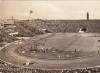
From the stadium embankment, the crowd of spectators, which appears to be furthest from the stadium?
the stadium embankment

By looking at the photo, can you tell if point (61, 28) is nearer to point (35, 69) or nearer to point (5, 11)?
point (5, 11)

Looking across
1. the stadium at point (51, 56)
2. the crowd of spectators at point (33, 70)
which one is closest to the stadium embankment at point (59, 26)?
the stadium at point (51, 56)

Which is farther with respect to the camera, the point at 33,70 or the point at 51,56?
the point at 51,56

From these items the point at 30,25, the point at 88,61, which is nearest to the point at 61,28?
the point at 30,25

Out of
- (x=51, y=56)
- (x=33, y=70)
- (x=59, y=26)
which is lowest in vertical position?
(x=59, y=26)

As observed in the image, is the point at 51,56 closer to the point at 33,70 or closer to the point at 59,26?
the point at 33,70

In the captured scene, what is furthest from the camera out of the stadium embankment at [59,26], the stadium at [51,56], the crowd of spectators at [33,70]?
the stadium embankment at [59,26]

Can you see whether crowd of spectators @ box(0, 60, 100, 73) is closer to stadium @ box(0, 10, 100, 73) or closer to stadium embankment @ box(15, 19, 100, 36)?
stadium @ box(0, 10, 100, 73)

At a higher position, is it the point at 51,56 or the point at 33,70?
the point at 33,70

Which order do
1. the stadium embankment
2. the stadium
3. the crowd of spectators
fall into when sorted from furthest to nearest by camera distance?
the stadium embankment, the stadium, the crowd of spectators

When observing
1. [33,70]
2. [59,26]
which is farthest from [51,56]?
[59,26]

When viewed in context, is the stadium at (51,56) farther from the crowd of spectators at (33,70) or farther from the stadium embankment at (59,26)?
the stadium embankment at (59,26)

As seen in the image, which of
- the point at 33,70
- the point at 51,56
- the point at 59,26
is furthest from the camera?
the point at 59,26
